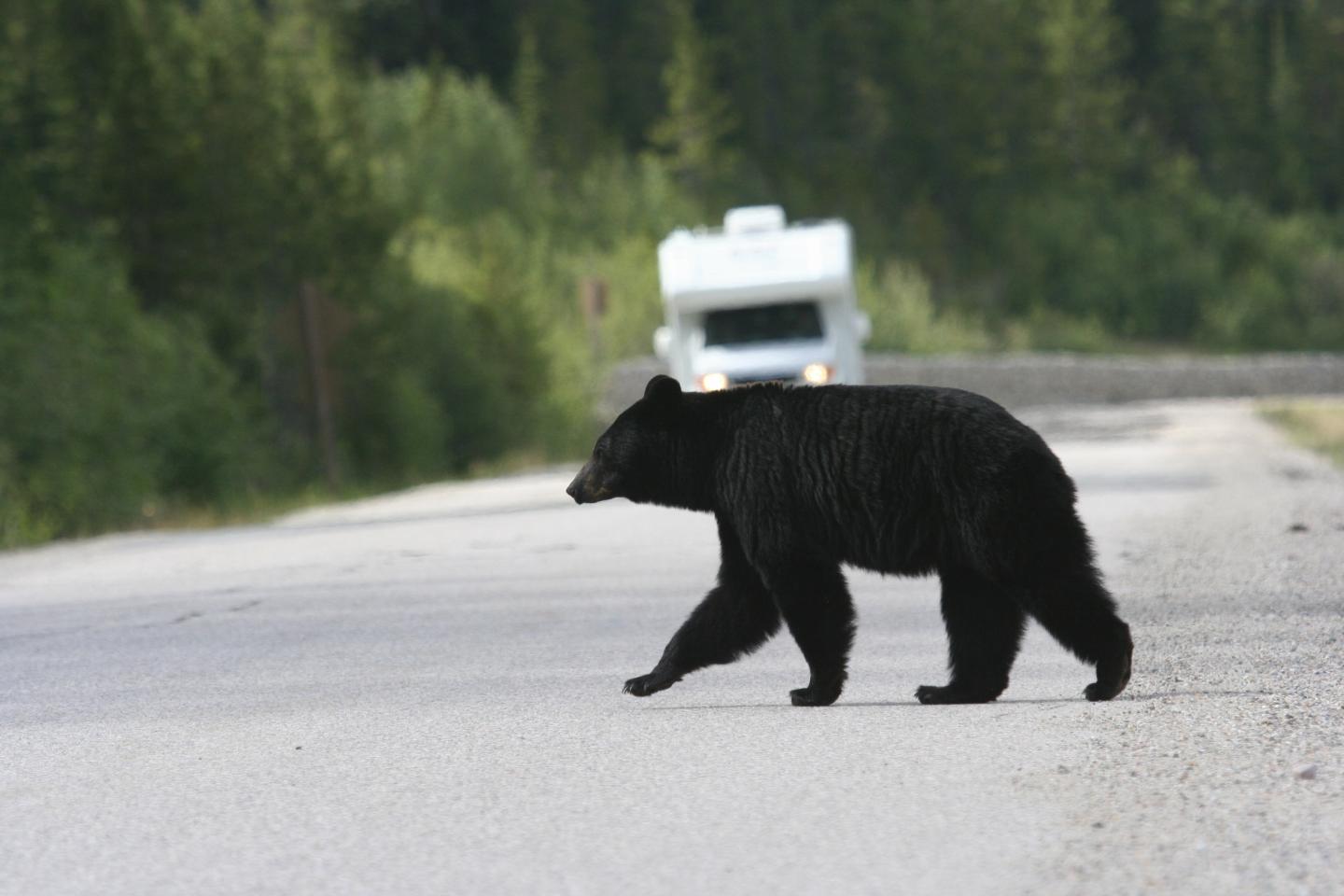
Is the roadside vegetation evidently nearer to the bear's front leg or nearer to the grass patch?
the grass patch

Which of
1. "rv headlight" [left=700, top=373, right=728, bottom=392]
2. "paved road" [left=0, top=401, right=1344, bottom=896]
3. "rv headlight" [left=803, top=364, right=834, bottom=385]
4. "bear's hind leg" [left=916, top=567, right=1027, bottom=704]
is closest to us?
"paved road" [left=0, top=401, right=1344, bottom=896]

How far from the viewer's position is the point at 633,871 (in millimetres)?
5105

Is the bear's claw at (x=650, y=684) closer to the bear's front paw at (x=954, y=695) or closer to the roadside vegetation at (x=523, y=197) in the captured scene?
the bear's front paw at (x=954, y=695)

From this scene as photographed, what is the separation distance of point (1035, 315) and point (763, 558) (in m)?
77.8

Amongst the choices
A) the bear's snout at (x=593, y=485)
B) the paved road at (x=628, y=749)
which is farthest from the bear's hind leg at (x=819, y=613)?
the bear's snout at (x=593, y=485)

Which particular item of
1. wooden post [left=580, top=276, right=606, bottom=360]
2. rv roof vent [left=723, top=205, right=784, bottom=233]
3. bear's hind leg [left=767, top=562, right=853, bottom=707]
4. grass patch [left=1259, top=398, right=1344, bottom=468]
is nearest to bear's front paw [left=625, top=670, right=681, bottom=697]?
bear's hind leg [left=767, top=562, right=853, bottom=707]

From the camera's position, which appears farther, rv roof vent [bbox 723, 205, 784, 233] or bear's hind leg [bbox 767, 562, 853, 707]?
rv roof vent [bbox 723, 205, 784, 233]

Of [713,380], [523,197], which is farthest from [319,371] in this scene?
[523,197]

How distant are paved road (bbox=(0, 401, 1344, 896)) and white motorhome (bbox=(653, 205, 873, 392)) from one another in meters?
16.8

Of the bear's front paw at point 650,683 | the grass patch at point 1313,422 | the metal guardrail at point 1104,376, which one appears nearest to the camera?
the bear's front paw at point 650,683

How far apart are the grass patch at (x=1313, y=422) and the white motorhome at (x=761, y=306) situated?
21.3 feet

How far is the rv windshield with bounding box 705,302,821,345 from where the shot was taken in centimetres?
Result: 3089

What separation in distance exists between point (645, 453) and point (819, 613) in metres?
0.84

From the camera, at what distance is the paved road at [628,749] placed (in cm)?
519
